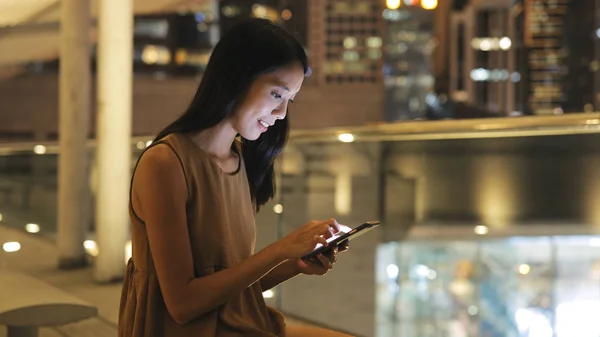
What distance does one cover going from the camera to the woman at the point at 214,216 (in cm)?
126

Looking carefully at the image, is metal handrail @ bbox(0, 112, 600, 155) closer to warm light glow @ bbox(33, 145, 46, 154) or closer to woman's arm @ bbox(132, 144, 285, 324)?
woman's arm @ bbox(132, 144, 285, 324)

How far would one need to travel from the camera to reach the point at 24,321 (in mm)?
2725

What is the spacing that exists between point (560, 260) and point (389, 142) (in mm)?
1137

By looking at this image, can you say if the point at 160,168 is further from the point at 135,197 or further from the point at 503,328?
the point at 503,328

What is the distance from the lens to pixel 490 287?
166 inches

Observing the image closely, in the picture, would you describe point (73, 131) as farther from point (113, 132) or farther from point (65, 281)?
point (65, 281)

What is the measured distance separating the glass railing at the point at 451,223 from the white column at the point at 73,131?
171 cm

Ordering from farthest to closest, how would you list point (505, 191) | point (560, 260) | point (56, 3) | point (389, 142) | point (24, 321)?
point (56, 3) → point (389, 142) → point (505, 191) → point (560, 260) → point (24, 321)

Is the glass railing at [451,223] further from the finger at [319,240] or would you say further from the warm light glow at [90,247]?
the finger at [319,240]

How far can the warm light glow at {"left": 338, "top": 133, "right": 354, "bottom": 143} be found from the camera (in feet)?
15.5

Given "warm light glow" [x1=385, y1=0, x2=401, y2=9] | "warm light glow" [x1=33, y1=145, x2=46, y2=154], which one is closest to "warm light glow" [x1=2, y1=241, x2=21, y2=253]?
"warm light glow" [x1=33, y1=145, x2=46, y2=154]

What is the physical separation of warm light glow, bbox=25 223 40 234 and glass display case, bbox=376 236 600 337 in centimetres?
355

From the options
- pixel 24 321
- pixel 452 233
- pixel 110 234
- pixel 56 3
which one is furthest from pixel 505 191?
pixel 56 3

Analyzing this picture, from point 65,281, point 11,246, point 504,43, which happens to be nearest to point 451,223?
point 65,281
